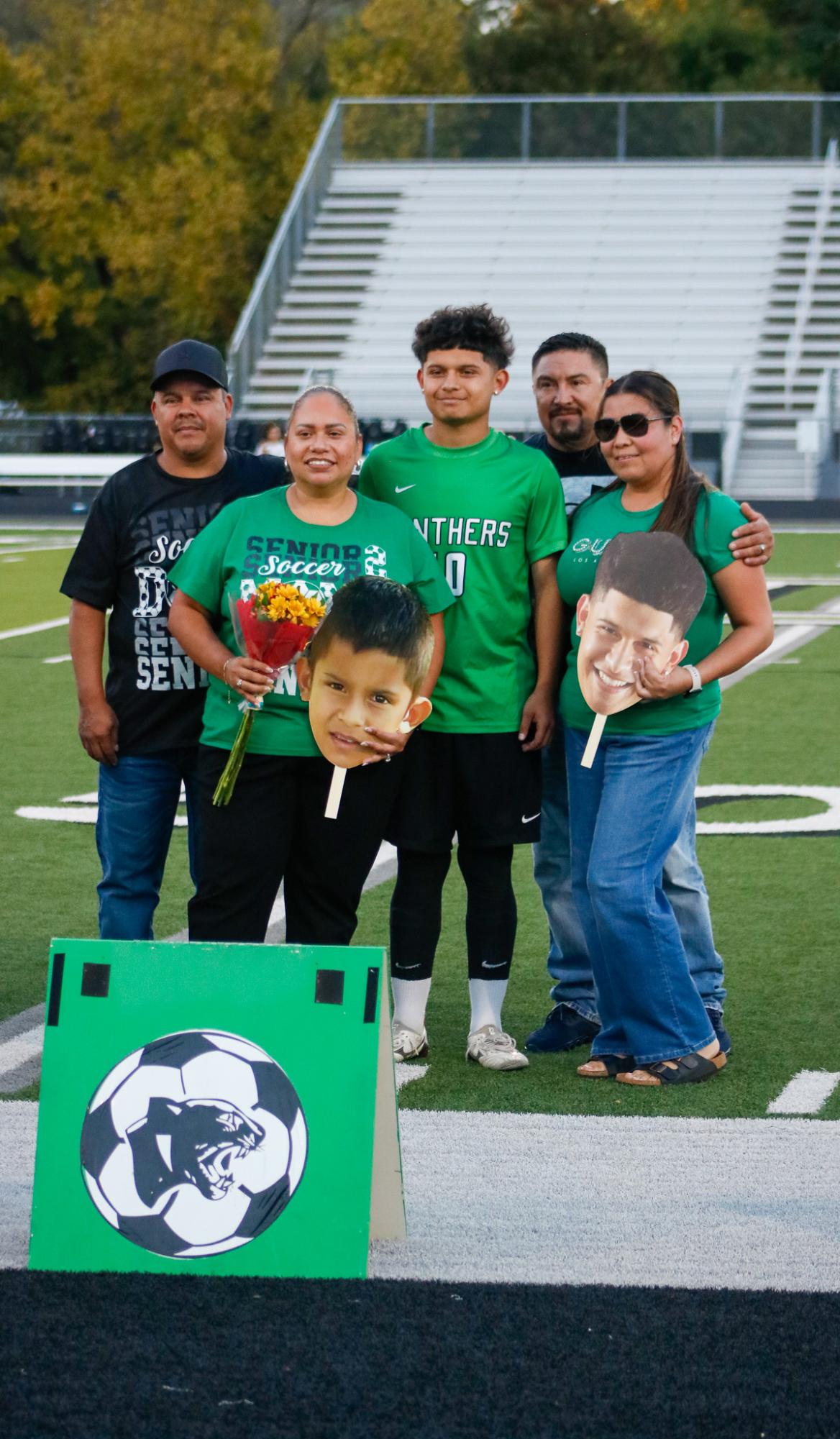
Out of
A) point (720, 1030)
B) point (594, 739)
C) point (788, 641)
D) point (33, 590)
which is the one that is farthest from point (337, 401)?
point (33, 590)

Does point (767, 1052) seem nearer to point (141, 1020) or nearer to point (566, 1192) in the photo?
point (566, 1192)

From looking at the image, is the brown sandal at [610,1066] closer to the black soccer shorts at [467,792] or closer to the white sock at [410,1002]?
the white sock at [410,1002]

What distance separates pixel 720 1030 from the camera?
4863 millimetres

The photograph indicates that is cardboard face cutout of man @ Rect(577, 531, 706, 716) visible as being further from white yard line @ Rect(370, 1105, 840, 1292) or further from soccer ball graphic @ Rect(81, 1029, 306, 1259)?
soccer ball graphic @ Rect(81, 1029, 306, 1259)

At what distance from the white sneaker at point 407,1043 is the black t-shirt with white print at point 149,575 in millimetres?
799

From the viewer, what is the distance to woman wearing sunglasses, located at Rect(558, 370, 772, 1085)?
4.44m

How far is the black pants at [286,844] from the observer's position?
4.29m

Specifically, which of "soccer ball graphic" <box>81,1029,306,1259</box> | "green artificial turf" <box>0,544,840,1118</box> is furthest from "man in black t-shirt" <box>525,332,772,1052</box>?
"soccer ball graphic" <box>81,1029,306,1259</box>

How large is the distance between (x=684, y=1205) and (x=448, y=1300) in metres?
0.61

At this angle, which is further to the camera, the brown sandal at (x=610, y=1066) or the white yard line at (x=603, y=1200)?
the brown sandal at (x=610, y=1066)

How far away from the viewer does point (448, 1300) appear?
329cm

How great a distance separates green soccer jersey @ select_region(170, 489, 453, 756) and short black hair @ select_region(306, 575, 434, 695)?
0.73ft

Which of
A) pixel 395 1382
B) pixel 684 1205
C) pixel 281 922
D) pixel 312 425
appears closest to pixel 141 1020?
pixel 395 1382

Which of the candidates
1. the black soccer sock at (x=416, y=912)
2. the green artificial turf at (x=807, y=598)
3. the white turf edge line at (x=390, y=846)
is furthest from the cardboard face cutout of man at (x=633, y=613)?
the green artificial turf at (x=807, y=598)
